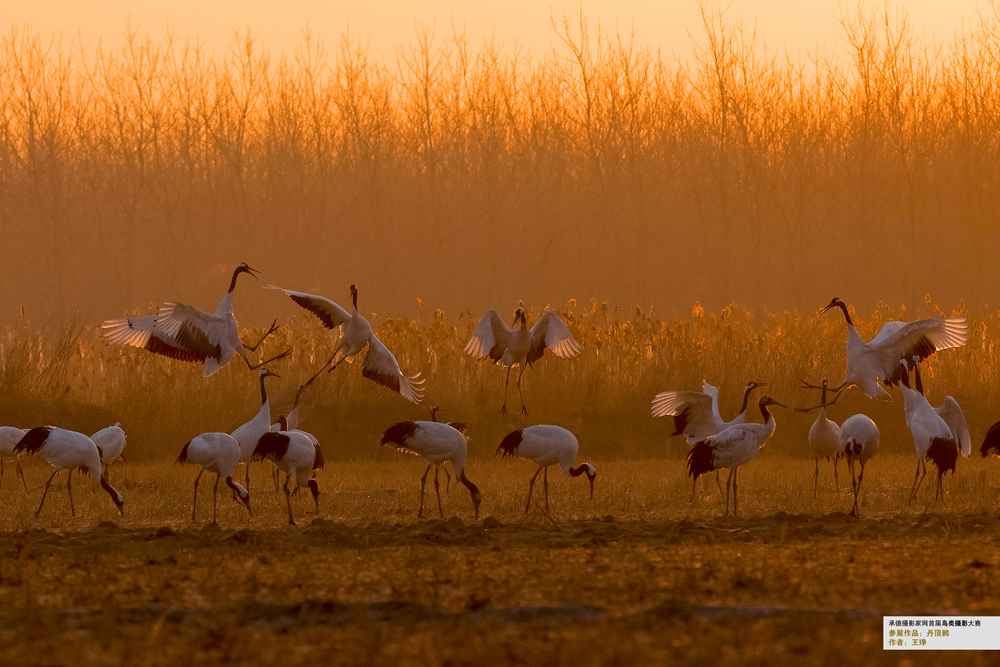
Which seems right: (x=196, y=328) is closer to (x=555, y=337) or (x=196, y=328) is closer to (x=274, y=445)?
(x=274, y=445)

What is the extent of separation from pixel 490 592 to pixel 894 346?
23.0ft

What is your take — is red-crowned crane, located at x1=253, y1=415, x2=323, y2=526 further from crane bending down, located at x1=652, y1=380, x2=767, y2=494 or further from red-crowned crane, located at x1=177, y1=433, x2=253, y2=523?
crane bending down, located at x1=652, y1=380, x2=767, y2=494

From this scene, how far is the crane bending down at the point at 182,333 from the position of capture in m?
10.9

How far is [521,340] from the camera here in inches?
535

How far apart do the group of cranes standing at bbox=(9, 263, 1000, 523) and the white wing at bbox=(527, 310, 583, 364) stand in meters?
2.02

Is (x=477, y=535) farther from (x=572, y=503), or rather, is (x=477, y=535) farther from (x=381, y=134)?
(x=381, y=134)

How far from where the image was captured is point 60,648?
4609 millimetres

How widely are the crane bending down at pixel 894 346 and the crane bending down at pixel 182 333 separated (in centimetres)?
560

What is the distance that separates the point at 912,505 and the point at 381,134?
1079 inches

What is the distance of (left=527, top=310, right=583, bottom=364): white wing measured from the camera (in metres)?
13.4

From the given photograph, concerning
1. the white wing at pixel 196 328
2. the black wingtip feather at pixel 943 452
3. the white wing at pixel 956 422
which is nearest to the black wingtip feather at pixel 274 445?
the white wing at pixel 196 328

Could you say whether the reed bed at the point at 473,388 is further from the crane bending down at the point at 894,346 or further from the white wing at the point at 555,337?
the crane bending down at the point at 894,346

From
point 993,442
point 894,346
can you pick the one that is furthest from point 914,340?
point 993,442

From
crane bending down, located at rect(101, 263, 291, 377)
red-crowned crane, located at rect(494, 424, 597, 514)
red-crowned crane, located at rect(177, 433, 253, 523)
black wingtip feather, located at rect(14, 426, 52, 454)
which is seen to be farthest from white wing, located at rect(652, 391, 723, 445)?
black wingtip feather, located at rect(14, 426, 52, 454)
